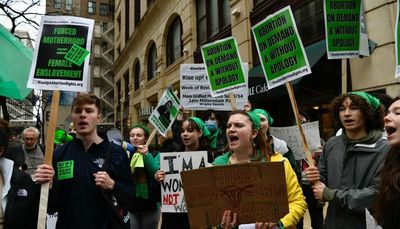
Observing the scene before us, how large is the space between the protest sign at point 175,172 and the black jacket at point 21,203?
4.77ft

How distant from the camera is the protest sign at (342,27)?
460cm

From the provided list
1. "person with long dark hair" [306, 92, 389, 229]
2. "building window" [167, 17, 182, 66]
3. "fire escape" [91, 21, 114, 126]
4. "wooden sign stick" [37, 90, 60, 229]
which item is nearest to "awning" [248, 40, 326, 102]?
"person with long dark hair" [306, 92, 389, 229]

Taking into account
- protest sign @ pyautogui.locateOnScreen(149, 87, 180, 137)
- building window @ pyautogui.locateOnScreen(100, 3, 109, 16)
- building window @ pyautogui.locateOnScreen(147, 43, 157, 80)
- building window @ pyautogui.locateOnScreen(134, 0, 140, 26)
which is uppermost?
building window @ pyautogui.locateOnScreen(100, 3, 109, 16)

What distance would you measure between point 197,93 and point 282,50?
9.71ft

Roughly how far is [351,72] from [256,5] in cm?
502

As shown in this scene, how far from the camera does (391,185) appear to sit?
2.21m

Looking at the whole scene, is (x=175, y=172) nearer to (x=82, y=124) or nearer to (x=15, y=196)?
(x=82, y=124)

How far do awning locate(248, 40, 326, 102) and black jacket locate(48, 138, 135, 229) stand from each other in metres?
5.77

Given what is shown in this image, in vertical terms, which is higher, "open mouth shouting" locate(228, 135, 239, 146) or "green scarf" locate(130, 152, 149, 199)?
"open mouth shouting" locate(228, 135, 239, 146)

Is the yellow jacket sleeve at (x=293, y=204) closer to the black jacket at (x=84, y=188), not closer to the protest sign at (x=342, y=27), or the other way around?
the black jacket at (x=84, y=188)

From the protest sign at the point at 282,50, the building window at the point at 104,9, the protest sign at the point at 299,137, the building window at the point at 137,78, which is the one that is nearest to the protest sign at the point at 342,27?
the protest sign at the point at 282,50

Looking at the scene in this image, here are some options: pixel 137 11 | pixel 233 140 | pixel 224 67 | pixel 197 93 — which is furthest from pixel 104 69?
pixel 233 140

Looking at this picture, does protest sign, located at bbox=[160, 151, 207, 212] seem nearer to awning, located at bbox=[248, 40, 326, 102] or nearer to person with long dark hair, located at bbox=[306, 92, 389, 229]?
person with long dark hair, located at bbox=[306, 92, 389, 229]

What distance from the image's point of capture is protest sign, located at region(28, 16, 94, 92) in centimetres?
338
